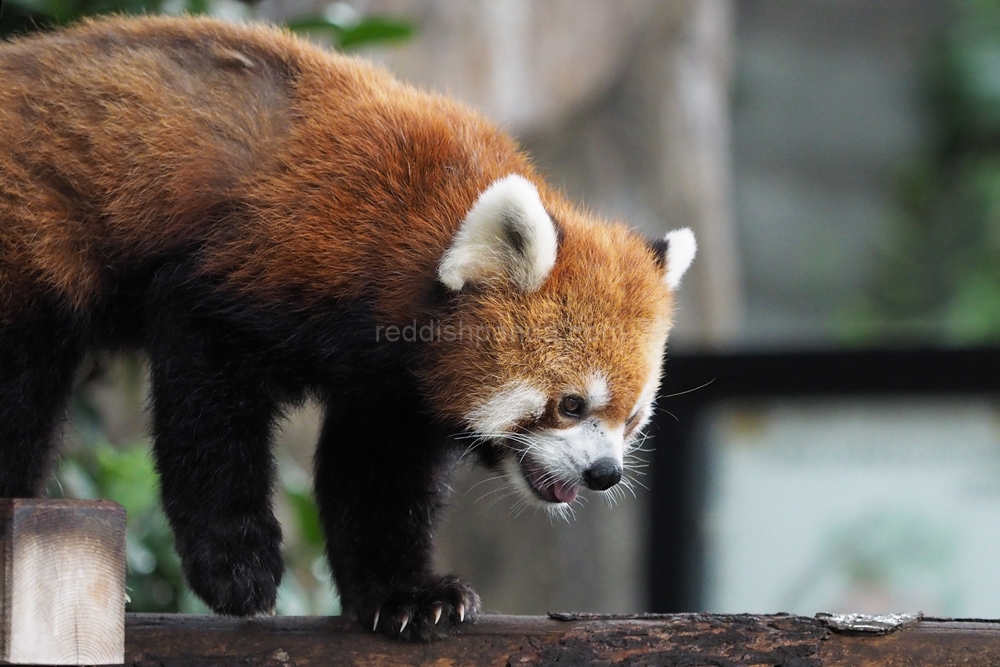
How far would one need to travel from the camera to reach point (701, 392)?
211 inches

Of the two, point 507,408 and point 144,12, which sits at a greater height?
point 144,12

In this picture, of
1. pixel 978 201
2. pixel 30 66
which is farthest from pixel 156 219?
pixel 978 201

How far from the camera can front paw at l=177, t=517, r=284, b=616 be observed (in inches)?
110

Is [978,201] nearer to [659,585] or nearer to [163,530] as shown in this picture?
[659,585]

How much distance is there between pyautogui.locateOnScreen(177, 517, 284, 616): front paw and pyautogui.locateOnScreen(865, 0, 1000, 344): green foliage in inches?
436

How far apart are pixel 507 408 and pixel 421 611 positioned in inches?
21.0

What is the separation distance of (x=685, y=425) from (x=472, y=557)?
2.41 meters

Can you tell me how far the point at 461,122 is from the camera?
125 inches

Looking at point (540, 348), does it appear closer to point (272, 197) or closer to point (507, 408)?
point (507, 408)

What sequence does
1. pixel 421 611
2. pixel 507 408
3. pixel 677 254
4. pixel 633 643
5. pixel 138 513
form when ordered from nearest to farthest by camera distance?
pixel 633 643 < pixel 421 611 < pixel 507 408 < pixel 677 254 < pixel 138 513

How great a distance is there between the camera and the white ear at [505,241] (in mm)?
2721

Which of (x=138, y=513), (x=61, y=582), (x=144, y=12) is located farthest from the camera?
(x=138, y=513)

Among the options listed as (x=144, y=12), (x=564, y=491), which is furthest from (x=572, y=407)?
(x=144, y=12)

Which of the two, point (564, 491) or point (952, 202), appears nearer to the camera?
point (564, 491)
